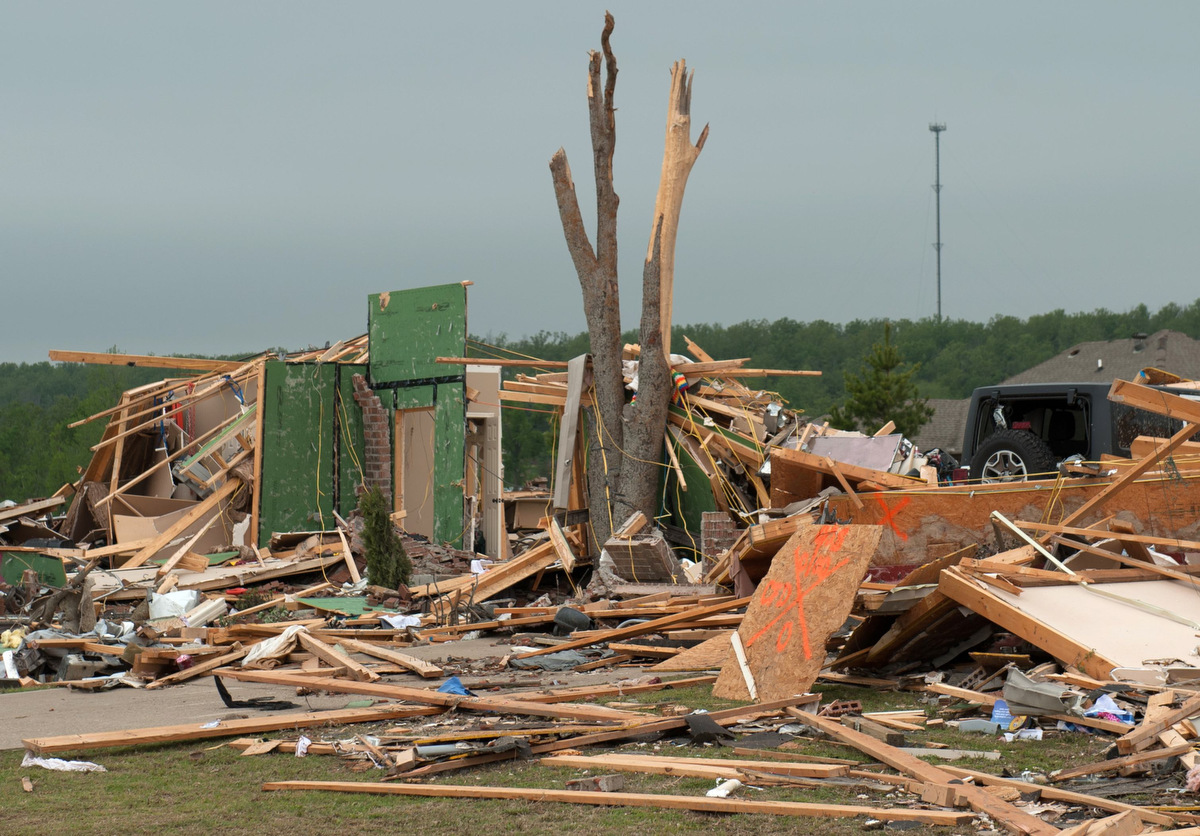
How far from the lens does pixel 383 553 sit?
1477 cm

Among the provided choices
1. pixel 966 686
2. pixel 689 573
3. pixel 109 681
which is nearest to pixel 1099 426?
pixel 689 573

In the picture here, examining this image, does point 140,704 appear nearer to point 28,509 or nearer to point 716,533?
point 716,533

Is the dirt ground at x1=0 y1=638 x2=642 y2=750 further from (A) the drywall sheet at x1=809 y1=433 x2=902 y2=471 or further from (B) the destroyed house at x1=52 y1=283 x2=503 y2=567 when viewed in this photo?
(B) the destroyed house at x1=52 y1=283 x2=503 y2=567

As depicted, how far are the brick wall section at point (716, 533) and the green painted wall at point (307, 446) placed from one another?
7.15 metres

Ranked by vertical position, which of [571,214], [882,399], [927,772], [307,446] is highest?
[571,214]

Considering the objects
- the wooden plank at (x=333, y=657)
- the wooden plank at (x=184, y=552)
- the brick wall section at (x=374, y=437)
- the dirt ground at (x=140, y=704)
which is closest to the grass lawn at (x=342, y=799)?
the dirt ground at (x=140, y=704)

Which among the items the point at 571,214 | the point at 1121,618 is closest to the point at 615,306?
the point at 571,214

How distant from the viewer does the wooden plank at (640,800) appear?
498 cm

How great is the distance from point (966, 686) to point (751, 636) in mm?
1452

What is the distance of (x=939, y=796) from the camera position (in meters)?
5.13

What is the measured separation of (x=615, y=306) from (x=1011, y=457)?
6178mm

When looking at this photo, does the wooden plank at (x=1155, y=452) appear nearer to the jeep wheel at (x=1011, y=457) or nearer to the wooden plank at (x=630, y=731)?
the jeep wheel at (x=1011, y=457)

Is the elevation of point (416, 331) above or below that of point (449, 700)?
above

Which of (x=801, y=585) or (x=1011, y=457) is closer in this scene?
(x=801, y=585)
